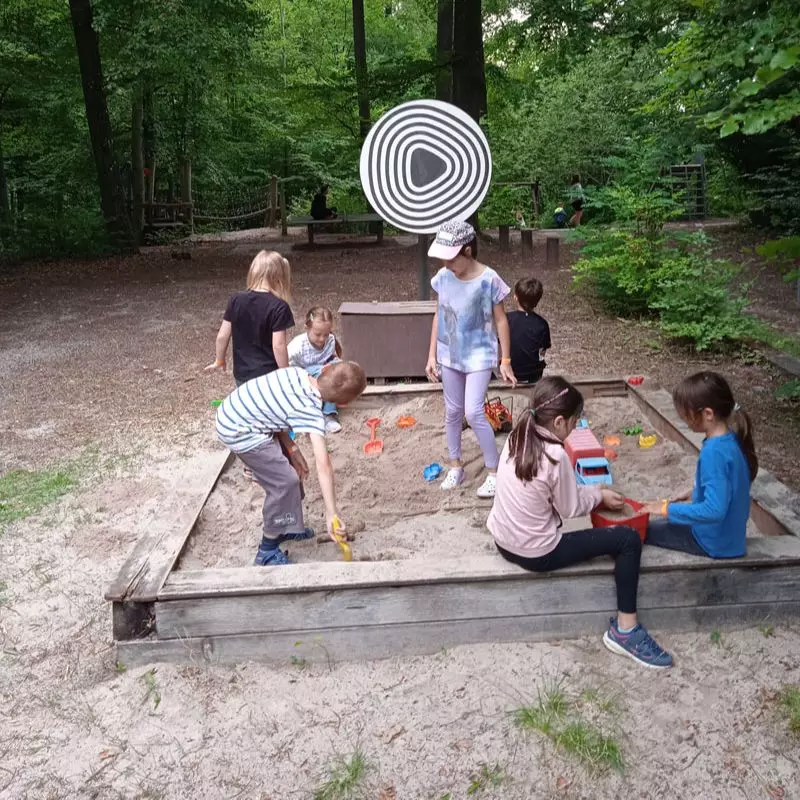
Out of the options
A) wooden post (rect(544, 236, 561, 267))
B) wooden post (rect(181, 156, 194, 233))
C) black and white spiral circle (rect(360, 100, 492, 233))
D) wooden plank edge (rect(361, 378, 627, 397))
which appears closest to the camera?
wooden plank edge (rect(361, 378, 627, 397))

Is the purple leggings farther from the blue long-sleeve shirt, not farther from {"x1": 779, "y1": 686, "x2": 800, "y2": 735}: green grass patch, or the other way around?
{"x1": 779, "y1": 686, "x2": 800, "y2": 735}: green grass patch

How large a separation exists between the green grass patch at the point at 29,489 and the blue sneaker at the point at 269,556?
1663 mm

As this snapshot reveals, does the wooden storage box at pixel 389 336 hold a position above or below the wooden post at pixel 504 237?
below

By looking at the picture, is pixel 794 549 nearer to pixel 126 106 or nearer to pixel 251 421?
pixel 251 421

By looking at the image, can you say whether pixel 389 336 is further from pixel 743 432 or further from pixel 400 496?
pixel 743 432

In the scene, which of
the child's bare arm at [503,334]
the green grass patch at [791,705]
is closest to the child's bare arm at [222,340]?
the child's bare arm at [503,334]

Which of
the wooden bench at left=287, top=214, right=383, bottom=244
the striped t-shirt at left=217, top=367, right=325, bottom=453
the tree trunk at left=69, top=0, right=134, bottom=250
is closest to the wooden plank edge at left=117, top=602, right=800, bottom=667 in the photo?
the striped t-shirt at left=217, top=367, right=325, bottom=453

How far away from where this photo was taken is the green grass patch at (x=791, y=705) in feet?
8.10

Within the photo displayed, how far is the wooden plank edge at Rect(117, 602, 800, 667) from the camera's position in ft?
9.39

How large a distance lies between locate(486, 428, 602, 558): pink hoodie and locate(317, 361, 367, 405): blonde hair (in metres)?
0.59

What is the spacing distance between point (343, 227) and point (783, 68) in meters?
14.4

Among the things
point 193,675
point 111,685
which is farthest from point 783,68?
point 111,685

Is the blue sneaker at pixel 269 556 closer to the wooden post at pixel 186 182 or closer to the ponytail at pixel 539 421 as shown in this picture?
the ponytail at pixel 539 421

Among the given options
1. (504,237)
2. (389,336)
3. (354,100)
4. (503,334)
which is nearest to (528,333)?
(503,334)
